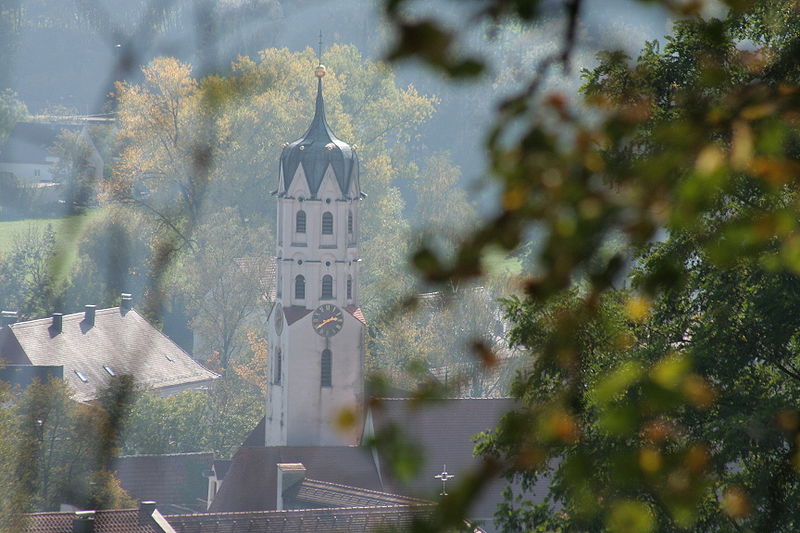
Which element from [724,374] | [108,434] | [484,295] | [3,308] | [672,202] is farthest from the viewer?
[3,308]

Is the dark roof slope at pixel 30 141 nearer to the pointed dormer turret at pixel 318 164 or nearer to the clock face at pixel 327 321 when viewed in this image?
the pointed dormer turret at pixel 318 164

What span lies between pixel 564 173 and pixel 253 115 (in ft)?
162

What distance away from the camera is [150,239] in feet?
160

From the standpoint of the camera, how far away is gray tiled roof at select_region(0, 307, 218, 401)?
127 feet

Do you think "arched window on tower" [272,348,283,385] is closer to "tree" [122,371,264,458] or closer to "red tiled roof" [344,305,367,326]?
"tree" [122,371,264,458]

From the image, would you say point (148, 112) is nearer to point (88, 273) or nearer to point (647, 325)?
point (88, 273)

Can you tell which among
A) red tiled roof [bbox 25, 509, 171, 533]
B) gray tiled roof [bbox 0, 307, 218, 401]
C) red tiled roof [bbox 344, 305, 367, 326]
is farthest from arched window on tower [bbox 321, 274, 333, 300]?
red tiled roof [bbox 25, 509, 171, 533]

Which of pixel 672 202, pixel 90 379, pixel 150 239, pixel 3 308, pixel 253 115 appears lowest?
pixel 672 202

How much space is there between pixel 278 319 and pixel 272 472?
28.7ft

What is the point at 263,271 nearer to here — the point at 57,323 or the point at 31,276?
the point at 31,276

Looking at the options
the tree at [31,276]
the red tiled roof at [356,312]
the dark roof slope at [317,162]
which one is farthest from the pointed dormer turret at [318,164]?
the tree at [31,276]

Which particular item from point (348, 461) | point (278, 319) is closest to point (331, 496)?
point (348, 461)

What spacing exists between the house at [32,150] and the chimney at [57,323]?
32.8 feet

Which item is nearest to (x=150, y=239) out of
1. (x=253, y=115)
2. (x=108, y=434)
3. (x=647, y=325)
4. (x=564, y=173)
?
(x=253, y=115)
